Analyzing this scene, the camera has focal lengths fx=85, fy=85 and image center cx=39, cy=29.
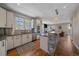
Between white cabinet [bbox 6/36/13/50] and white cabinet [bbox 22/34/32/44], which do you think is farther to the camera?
white cabinet [bbox 22/34/32/44]

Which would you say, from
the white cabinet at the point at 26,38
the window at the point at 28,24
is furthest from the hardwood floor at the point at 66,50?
the window at the point at 28,24

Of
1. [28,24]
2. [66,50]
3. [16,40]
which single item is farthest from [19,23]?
[66,50]

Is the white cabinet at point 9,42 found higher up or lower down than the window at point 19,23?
lower down

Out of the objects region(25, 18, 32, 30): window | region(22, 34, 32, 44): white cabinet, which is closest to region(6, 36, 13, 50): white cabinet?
region(22, 34, 32, 44): white cabinet

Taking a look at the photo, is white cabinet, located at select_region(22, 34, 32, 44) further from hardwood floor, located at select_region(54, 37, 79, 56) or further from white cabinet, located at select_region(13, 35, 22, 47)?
hardwood floor, located at select_region(54, 37, 79, 56)

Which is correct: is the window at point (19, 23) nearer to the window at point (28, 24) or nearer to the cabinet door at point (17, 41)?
the window at point (28, 24)

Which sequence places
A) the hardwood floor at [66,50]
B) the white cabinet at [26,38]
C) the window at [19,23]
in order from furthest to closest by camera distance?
1. the white cabinet at [26,38]
2. the window at [19,23]
3. the hardwood floor at [66,50]

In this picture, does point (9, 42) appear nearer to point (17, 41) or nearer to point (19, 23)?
point (17, 41)

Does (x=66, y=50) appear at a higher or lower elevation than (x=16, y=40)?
lower

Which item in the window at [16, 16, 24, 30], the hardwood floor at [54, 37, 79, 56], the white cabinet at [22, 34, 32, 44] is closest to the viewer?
the hardwood floor at [54, 37, 79, 56]

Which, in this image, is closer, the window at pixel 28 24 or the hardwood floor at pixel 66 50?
the hardwood floor at pixel 66 50

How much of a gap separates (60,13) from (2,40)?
1.28 m

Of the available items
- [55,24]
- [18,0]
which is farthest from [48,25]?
[18,0]

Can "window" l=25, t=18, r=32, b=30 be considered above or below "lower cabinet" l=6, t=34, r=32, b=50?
above
